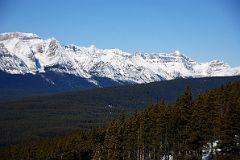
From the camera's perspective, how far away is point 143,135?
83.5 metres

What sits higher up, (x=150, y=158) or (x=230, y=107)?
(x=230, y=107)

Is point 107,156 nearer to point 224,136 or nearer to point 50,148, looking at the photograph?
point 50,148

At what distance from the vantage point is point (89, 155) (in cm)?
11081

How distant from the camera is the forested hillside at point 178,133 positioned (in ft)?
196

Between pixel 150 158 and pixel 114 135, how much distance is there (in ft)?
24.6

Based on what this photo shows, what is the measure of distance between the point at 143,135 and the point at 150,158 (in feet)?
23.6

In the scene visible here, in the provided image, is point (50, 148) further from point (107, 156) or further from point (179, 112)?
point (179, 112)

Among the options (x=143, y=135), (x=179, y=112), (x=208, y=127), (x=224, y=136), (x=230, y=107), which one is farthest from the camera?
(x=143, y=135)

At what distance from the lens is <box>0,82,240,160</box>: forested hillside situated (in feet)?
196

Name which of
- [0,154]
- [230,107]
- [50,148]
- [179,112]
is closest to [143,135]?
[179,112]

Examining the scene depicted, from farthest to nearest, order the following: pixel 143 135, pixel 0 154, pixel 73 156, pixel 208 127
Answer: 1. pixel 0 154
2. pixel 73 156
3. pixel 143 135
4. pixel 208 127

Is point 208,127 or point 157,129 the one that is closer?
point 208,127

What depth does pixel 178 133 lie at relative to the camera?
76000 millimetres

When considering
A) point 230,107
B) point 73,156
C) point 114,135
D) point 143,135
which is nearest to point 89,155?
point 73,156
